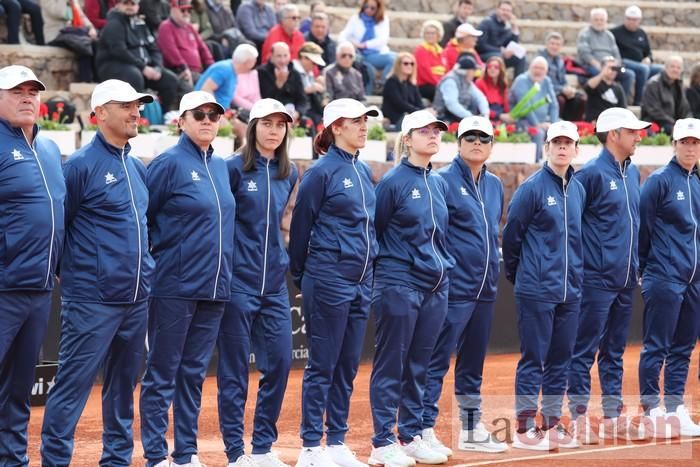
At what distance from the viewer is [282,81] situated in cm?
1598

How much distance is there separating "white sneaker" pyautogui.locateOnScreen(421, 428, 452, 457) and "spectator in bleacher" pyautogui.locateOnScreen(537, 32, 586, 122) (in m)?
11.0

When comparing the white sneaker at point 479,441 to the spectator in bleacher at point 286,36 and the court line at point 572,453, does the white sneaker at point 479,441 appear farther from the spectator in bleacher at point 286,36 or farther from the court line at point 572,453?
the spectator in bleacher at point 286,36

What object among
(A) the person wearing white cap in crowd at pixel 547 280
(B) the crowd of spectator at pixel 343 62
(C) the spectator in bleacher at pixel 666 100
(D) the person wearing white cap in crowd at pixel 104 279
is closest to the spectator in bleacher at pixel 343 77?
(B) the crowd of spectator at pixel 343 62

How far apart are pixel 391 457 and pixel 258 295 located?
4.81ft

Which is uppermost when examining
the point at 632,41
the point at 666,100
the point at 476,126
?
the point at 632,41

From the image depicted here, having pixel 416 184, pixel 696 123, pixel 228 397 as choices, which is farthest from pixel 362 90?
pixel 228 397

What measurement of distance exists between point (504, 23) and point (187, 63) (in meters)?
5.92

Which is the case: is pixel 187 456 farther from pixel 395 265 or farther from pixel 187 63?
pixel 187 63

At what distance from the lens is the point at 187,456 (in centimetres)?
813

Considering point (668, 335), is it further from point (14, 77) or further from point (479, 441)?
point (14, 77)

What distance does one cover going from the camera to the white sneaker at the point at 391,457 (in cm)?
882

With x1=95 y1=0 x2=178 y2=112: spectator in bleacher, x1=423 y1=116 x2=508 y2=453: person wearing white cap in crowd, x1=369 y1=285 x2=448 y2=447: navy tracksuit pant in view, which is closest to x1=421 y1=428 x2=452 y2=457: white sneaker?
x1=423 y1=116 x2=508 y2=453: person wearing white cap in crowd

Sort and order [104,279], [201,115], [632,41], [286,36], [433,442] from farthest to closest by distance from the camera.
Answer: [632,41]
[286,36]
[433,442]
[201,115]
[104,279]

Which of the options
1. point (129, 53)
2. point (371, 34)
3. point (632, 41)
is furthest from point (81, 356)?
point (632, 41)
